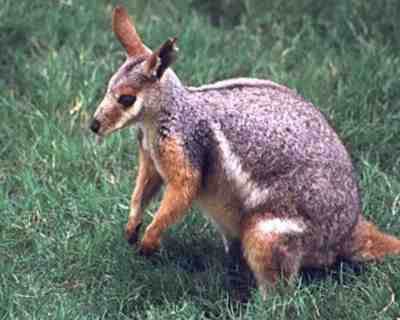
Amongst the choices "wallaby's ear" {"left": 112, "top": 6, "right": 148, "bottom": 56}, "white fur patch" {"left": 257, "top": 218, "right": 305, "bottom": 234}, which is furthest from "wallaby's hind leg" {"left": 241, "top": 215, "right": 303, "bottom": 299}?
"wallaby's ear" {"left": 112, "top": 6, "right": 148, "bottom": 56}

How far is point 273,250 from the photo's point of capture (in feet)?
17.4

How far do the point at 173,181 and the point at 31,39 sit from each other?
2549mm

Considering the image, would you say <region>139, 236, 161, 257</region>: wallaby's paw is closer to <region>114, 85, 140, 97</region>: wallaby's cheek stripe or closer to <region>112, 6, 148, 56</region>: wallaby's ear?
<region>114, 85, 140, 97</region>: wallaby's cheek stripe

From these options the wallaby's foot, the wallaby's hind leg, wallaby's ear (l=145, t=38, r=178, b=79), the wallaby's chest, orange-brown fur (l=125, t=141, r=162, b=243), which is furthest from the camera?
orange-brown fur (l=125, t=141, r=162, b=243)

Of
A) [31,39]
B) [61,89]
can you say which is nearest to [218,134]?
[61,89]

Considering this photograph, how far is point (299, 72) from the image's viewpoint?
7406 millimetres

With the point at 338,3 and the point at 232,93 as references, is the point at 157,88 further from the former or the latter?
the point at 338,3

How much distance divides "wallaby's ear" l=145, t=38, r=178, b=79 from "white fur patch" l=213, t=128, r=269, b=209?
1.46 feet

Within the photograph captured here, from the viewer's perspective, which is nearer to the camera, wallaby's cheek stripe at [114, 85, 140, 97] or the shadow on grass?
wallaby's cheek stripe at [114, 85, 140, 97]

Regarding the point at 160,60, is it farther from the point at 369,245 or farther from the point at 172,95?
the point at 369,245

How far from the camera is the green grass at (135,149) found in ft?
17.7

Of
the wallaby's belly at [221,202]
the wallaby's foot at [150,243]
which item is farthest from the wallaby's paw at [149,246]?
the wallaby's belly at [221,202]

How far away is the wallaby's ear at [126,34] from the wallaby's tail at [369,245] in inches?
57.8

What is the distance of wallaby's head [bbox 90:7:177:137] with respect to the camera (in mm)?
5191
